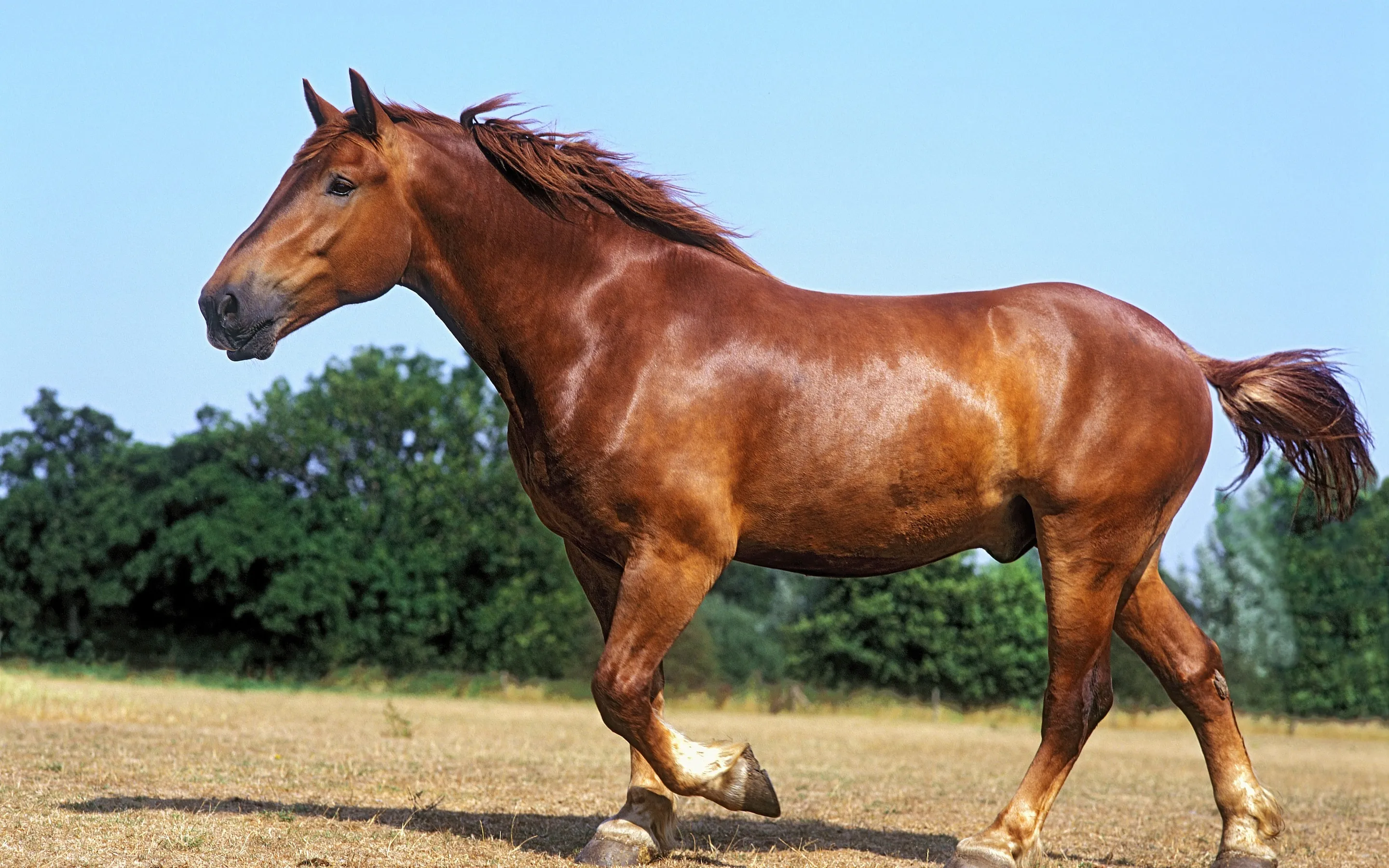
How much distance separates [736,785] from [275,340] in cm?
283


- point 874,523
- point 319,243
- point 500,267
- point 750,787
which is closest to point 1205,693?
point 874,523

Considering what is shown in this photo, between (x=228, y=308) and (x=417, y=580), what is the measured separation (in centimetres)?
4754

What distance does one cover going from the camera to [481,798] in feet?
27.3

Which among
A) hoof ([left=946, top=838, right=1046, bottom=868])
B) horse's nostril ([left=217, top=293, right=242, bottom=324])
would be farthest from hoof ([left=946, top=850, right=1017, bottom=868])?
horse's nostril ([left=217, top=293, right=242, bottom=324])

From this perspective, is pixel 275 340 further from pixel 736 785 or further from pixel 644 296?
pixel 736 785

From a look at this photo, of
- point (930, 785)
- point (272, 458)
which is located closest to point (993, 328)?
point (930, 785)

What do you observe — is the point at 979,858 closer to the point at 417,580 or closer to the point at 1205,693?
the point at 1205,693

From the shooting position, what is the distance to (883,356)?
18.2ft

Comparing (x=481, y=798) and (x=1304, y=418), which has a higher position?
(x=1304, y=418)

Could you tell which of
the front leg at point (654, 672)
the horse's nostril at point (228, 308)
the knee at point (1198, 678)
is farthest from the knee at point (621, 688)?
the knee at point (1198, 678)

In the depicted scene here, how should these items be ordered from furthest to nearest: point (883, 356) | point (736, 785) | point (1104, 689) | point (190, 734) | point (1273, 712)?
point (1273, 712) → point (190, 734) → point (1104, 689) → point (883, 356) → point (736, 785)

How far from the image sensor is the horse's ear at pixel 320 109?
5664mm

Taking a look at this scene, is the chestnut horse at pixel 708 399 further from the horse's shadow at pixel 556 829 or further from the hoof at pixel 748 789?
the horse's shadow at pixel 556 829

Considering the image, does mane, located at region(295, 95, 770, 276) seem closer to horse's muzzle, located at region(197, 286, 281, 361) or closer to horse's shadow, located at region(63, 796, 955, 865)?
horse's muzzle, located at region(197, 286, 281, 361)
